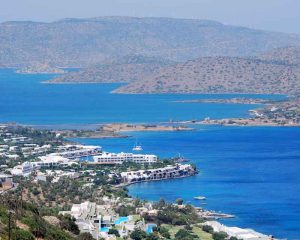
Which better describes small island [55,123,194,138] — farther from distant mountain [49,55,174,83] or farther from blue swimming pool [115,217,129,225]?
distant mountain [49,55,174,83]

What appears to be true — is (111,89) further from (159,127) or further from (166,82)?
(159,127)

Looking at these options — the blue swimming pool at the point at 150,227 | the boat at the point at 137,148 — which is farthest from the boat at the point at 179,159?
the blue swimming pool at the point at 150,227

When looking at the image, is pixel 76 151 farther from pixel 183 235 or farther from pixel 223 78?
pixel 223 78

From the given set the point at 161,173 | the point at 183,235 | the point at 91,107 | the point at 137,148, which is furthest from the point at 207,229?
the point at 91,107

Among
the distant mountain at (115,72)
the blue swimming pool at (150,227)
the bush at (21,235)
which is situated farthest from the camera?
the distant mountain at (115,72)

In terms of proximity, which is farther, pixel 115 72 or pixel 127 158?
pixel 115 72

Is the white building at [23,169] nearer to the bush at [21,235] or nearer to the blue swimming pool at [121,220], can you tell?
the blue swimming pool at [121,220]
